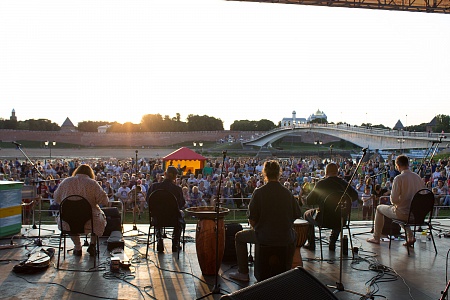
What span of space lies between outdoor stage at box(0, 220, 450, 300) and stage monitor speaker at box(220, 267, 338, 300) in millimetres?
2131

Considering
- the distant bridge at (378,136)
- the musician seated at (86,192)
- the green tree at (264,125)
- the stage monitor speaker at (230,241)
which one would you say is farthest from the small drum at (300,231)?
the green tree at (264,125)

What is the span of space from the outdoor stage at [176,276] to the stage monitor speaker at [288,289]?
213 centimetres

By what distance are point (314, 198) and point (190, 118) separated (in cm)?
10964

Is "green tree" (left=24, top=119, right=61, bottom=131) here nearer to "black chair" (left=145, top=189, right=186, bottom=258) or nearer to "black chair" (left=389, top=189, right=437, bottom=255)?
"black chair" (left=145, top=189, right=186, bottom=258)

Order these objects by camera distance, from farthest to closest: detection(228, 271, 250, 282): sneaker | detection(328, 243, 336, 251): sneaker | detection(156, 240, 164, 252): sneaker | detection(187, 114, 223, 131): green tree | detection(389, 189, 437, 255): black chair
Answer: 1. detection(187, 114, 223, 131): green tree
2. detection(328, 243, 336, 251): sneaker
3. detection(156, 240, 164, 252): sneaker
4. detection(389, 189, 437, 255): black chair
5. detection(228, 271, 250, 282): sneaker

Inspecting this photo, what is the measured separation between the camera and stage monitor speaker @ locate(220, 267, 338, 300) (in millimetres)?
2771

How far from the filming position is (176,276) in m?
5.73

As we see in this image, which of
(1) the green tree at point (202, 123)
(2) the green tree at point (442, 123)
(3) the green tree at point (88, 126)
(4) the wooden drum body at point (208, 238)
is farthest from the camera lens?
(3) the green tree at point (88, 126)

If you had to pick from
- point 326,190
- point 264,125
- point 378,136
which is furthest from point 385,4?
point 264,125

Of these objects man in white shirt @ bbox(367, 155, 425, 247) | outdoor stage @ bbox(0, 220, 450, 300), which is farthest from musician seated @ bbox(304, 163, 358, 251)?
man in white shirt @ bbox(367, 155, 425, 247)

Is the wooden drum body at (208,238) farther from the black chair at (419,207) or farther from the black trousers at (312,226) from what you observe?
the black chair at (419,207)

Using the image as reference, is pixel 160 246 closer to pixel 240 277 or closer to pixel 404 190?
pixel 240 277

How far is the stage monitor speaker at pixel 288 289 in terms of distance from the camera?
277 centimetres

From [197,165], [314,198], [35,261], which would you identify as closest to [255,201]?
[314,198]
